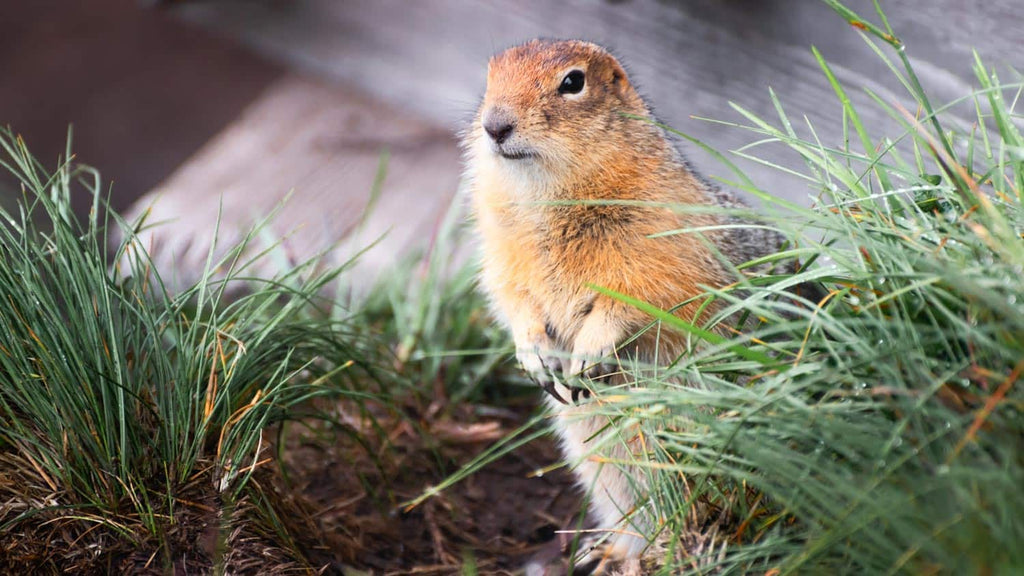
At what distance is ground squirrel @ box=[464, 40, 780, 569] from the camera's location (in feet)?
11.1

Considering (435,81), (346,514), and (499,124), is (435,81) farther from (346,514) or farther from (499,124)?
(346,514)

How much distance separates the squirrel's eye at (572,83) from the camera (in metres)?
3.50

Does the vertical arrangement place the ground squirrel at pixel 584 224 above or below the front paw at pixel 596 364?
above

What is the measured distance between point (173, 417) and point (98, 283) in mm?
450

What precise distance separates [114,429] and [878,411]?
6.72 ft

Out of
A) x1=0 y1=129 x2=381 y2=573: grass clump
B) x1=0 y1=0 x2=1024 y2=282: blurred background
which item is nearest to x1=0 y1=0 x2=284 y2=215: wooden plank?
x1=0 y1=0 x2=1024 y2=282: blurred background

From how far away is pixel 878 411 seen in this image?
229 cm

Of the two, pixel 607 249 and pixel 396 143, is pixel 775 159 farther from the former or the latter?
pixel 396 143

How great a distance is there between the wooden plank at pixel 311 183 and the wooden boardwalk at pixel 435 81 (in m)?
0.01

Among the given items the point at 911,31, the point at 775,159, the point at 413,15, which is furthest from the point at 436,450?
the point at 413,15

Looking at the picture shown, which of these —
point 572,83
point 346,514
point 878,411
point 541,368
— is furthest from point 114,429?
point 878,411

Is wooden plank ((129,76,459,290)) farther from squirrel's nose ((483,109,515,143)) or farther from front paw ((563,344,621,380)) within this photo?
front paw ((563,344,621,380))

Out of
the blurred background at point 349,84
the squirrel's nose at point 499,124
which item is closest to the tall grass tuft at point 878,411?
the squirrel's nose at point 499,124

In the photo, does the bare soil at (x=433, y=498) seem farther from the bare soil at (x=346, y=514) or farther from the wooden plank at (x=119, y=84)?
the wooden plank at (x=119, y=84)
